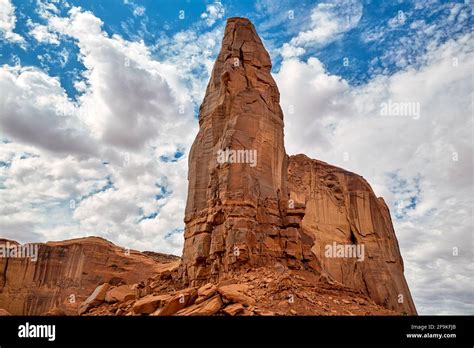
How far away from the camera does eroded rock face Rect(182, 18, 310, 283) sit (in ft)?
69.9

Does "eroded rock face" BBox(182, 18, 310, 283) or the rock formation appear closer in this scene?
the rock formation

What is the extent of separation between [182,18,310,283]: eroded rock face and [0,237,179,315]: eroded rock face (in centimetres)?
4163

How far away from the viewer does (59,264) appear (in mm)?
66312

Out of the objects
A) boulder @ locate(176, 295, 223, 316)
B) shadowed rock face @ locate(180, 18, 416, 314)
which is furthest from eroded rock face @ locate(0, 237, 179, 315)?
boulder @ locate(176, 295, 223, 316)

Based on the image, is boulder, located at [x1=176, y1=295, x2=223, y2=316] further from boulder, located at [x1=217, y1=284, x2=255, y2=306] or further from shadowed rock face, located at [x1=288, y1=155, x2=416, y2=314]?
shadowed rock face, located at [x1=288, y1=155, x2=416, y2=314]

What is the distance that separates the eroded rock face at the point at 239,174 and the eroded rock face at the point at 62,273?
41.6 m

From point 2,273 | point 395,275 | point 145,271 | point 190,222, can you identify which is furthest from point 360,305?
point 2,273

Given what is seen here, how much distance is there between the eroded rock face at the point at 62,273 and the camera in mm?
64562

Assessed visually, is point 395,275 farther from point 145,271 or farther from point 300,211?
point 145,271

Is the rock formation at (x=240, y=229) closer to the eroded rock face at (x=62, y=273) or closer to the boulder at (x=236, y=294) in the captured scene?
the boulder at (x=236, y=294)

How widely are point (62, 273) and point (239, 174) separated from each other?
53812mm

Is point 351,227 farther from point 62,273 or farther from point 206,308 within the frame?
point 62,273
